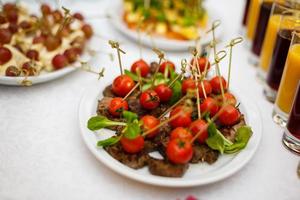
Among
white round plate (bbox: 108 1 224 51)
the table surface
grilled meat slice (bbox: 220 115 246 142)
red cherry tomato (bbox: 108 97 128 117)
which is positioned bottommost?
the table surface

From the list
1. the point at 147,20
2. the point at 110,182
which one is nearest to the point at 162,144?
the point at 110,182

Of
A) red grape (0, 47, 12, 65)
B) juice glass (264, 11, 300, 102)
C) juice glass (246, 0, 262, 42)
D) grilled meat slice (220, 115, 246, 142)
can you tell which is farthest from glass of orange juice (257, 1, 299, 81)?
red grape (0, 47, 12, 65)

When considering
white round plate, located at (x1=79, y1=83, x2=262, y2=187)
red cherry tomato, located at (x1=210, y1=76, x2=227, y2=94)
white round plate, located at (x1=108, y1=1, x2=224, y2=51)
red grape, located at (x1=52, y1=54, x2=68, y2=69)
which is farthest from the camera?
white round plate, located at (x1=108, y1=1, x2=224, y2=51)

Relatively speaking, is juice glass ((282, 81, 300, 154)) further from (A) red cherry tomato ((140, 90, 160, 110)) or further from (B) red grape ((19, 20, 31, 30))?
(B) red grape ((19, 20, 31, 30))

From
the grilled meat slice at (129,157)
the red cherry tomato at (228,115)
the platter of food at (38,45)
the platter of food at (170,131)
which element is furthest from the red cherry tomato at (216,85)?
the platter of food at (38,45)

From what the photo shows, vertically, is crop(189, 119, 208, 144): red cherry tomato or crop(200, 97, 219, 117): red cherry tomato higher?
crop(200, 97, 219, 117): red cherry tomato

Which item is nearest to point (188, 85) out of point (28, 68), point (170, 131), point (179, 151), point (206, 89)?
point (206, 89)

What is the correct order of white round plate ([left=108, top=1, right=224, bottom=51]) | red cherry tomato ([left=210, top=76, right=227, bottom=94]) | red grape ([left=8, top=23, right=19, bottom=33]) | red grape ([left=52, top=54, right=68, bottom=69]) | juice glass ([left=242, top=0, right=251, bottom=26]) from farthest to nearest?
1. juice glass ([left=242, top=0, right=251, bottom=26])
2. white round plate ([left=108, top=1, right=224, bottom=51])
3. red grape ([left=8, top=23, right=19, bottom=33])
4. red grape ([left=52, top=54, right=68, bottom=69])
5. red cherry tomato ([left=210, top=76, right=227, bottom=94])
